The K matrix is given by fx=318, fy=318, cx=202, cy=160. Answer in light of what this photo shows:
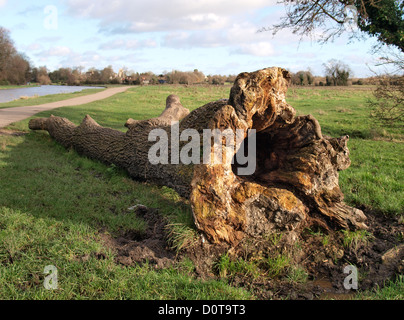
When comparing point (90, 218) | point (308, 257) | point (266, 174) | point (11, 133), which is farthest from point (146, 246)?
point (11, 133)

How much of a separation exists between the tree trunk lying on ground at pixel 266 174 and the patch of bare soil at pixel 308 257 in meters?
0.20

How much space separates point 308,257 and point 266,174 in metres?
1.49

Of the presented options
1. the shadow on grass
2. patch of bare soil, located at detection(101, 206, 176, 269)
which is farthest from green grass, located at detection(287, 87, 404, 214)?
patch of bare soil, located at detection(101, 206, 176, 269)

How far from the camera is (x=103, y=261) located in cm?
340

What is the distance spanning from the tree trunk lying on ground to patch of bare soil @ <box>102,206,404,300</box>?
0.20m

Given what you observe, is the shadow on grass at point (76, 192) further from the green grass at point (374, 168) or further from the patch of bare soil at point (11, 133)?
the green grass at point (374, 168)

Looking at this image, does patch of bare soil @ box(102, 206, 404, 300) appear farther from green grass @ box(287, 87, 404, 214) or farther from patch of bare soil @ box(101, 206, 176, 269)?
green grass @ box(287, 87, 404, 214)

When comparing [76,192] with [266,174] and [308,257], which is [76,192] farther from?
[308,257]

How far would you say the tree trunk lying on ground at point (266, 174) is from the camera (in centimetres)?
388

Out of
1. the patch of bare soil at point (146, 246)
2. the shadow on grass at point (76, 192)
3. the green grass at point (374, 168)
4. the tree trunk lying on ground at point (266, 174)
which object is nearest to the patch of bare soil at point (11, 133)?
the shadow on grass at point (76, 192)
